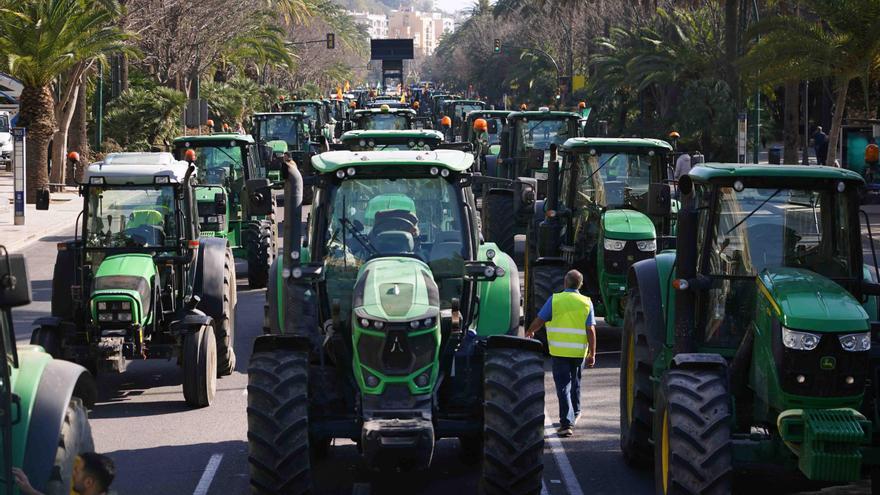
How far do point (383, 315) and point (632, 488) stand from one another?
9.12 ft

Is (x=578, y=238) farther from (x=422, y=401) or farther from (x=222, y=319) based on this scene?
(x=422, y=401)

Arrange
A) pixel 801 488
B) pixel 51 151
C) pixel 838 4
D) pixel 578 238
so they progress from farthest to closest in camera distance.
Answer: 1. pixel 51 151
2. pixel 838 4
3. pixel 578 238
4. pixel 801 488

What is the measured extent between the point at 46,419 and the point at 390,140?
571 inches

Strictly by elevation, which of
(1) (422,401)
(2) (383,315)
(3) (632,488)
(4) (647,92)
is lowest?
(3) (632,488)

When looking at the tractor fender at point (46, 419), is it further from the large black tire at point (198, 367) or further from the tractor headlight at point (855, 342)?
the large black tire at point (198, 367)

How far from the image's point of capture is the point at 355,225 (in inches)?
407

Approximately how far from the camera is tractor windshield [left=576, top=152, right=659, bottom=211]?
16375 mm

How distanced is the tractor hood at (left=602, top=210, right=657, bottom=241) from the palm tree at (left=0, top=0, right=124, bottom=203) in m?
23.0

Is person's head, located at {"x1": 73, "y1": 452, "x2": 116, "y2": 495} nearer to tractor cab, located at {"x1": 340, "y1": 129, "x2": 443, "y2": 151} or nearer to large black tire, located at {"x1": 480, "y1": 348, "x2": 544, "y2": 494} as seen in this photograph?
large black tire, located at {"x1": 480, "y1": 348, "x2": 544, "y2": 494}

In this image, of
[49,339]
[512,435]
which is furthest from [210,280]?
[512,435]

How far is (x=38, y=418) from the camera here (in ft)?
23.9

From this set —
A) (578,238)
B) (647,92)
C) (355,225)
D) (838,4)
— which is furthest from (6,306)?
(647,92)

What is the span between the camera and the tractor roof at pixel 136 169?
13.7 metres

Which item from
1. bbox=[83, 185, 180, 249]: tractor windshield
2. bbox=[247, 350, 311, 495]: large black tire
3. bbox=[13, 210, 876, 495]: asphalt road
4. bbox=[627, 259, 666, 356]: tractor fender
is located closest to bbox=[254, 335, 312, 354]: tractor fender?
bbox=[247, 350, 311, 495]: large black tire
